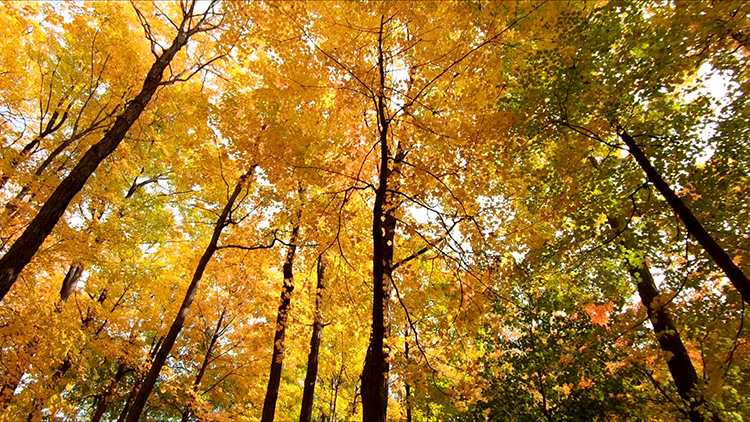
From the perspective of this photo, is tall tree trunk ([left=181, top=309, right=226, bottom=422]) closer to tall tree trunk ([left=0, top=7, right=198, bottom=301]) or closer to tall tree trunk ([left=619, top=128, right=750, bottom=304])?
tall tree trunk ([left=0, top=7, right=198, bottom=301])

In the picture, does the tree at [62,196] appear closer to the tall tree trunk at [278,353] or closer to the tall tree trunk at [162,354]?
the tall tree trunk at [162,354]

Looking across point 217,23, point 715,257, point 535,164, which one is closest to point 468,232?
point 535,164

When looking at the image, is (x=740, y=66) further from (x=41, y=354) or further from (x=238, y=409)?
(x=238, y=409)

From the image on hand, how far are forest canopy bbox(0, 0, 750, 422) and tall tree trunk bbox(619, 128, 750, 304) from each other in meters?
0.02

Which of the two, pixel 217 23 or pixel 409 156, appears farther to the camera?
pixel 217 23

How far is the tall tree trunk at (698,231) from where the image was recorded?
3234mm

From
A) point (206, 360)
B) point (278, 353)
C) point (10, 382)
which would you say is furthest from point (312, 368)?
point (10, 382)

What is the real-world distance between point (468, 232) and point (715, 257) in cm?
263

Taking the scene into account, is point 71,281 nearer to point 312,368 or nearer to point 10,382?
point 10,382

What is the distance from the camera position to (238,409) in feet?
31.7

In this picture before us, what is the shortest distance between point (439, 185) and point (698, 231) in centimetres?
290

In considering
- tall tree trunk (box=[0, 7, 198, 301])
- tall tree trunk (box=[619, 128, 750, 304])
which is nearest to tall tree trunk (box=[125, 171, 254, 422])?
tall tree trunk (box=[0, 7, 198, 301])

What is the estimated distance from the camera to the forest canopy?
11.8 ft

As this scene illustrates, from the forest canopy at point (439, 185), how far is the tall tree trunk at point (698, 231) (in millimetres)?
24
